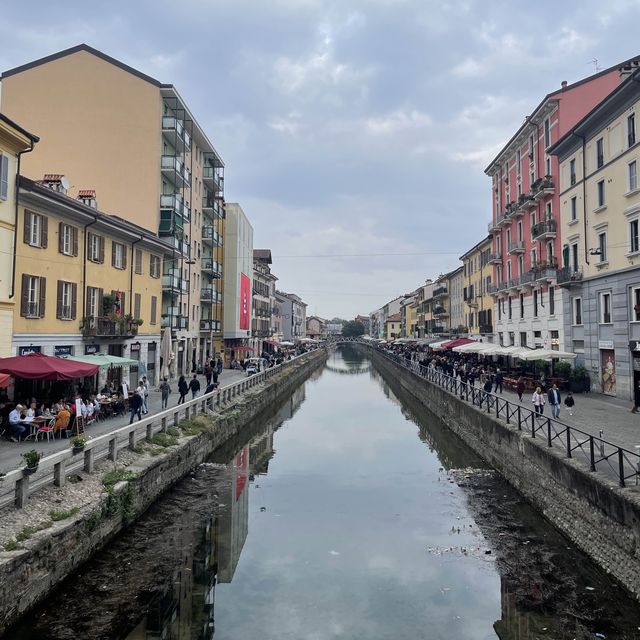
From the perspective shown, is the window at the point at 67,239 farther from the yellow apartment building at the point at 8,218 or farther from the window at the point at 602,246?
the window at the point at 602,246

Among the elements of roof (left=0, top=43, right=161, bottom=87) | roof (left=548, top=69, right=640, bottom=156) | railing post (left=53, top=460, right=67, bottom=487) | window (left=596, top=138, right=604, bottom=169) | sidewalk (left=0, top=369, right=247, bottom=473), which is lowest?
sidewalk (left=0, top=369, right=247, bottom=473)

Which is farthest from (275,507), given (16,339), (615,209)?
(615,209)

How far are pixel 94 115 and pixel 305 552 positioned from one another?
34776 millimetres

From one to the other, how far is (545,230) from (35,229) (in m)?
29.5

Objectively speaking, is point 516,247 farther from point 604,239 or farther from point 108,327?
point 108,327

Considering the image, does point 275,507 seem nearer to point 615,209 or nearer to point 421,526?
point 421,526

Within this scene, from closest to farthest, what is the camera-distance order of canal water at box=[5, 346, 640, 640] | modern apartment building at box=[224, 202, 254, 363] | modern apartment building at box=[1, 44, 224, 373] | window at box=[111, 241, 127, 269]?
canal water at box=[5, 346, 640, 640] < window at box=[111, 241, 127, 269] < modern apartment building at box=[1, 44, 224, 373] < modern apartment building at box=[224, 202, 254, 363]

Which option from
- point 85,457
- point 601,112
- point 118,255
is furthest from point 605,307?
point 118,255

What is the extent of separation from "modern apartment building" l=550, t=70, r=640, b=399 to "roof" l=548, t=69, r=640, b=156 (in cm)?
4

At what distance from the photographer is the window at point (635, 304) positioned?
2412 cm

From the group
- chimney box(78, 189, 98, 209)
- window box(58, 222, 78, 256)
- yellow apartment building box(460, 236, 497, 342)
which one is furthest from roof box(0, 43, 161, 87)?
yellow apartment building box(460, 236, 497, 342)

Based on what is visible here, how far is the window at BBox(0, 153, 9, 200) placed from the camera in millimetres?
18703

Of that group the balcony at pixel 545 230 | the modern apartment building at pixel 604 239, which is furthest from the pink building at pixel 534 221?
the modern apartment building at pixel 604 239

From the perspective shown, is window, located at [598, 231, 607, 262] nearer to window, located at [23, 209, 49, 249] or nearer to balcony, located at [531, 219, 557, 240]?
balcony, located at [531, 219, 557, 240]
